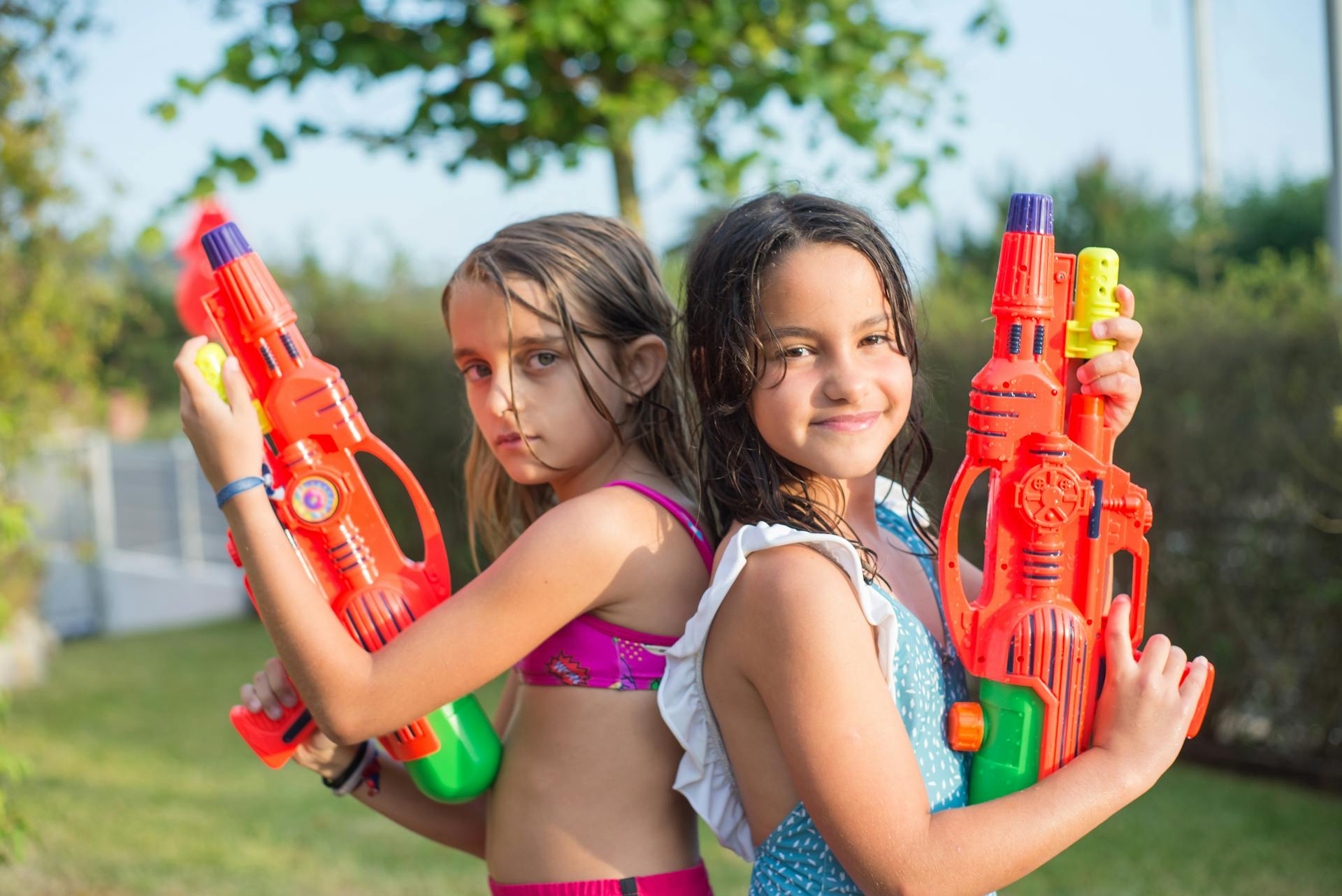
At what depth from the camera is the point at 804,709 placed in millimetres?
1265

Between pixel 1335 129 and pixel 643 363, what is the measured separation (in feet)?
12.8

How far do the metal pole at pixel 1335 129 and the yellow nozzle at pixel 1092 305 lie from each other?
12.0 feet

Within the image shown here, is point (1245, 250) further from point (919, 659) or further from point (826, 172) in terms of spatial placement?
point (919, 659)

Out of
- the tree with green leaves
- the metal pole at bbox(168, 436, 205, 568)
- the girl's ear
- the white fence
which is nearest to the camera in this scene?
the girl's ear

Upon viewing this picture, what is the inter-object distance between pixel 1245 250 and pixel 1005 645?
46.9ft

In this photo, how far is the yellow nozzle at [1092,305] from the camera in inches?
53.9

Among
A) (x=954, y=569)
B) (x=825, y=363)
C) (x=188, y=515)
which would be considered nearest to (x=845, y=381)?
(x=825, y=363)

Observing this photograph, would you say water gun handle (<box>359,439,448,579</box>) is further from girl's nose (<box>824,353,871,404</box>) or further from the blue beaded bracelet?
girl's nose (<box>824,353,871,404</box>)

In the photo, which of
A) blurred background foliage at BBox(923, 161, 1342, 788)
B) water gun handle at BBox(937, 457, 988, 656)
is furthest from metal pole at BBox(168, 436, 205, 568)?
water gun handle at BBox(937, 457, 988, 656)

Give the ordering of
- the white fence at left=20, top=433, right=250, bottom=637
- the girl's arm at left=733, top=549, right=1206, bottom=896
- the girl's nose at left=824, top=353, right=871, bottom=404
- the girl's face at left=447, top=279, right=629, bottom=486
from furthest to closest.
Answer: the white fence at left=20, top=433, right=250, bottom=637 → the girl's face at left=447, top=279, right=629, bottom=486 → the girl's nose at left=824, top=353, right=871, bottom=404 → the girl's arm at left=733, top=549, right=1206, bottom=896

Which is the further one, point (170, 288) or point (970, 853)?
point (170, 288)

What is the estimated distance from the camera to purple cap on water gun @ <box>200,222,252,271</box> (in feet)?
5.22

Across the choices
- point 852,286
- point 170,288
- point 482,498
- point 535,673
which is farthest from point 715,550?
point 170,288

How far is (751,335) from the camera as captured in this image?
139 cm
